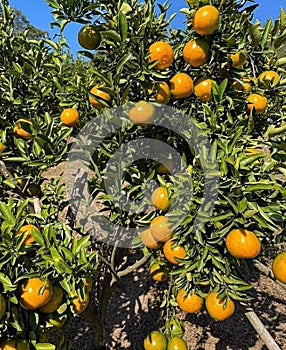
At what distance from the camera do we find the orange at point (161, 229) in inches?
41.0

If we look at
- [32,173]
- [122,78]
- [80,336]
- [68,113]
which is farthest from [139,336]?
[122,78]

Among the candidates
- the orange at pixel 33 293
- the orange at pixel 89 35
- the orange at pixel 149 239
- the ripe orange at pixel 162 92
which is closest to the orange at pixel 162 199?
the orange at pixel 149 239

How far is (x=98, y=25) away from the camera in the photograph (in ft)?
3.74

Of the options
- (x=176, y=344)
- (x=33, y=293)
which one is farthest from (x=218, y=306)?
(x=33, y=293)

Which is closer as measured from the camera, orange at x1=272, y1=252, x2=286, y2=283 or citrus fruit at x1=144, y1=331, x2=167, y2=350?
orange at x1=272, y1=252, x2=286, y2=283

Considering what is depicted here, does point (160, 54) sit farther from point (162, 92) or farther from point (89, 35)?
point (89, 35)

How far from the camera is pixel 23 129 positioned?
51.9 inches

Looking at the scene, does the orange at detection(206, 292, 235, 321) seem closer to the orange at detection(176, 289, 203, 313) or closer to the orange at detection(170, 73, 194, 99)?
the orange at detection(176, 289, 203, 313)

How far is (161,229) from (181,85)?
1.47ft

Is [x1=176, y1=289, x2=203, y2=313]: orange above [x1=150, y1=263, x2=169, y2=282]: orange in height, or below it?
below

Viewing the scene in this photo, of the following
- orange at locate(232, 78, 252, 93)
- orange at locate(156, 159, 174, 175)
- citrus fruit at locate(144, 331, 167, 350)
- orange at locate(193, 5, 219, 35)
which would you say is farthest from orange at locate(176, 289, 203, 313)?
orange at locate(193, 5, 219, 35)

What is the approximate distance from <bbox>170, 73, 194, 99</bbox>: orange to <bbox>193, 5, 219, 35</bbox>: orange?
0.15m

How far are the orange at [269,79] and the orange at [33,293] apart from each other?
38.0 inches

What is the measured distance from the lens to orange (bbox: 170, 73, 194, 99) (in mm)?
1092
